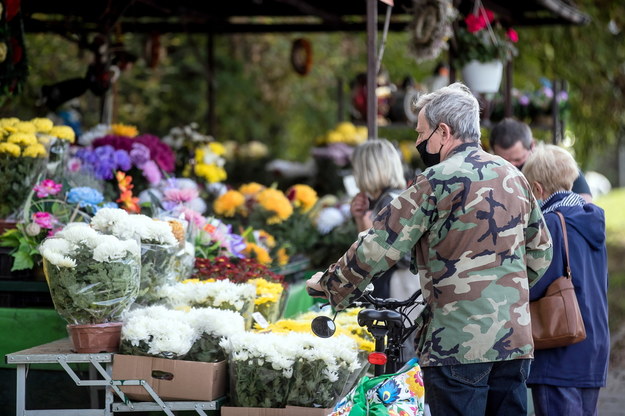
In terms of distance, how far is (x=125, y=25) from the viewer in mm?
9023

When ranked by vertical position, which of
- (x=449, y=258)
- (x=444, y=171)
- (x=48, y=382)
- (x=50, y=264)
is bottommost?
(x=48, y=382)

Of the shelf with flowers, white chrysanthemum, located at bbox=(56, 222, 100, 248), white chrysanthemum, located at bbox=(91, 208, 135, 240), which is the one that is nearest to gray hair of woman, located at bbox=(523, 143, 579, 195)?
white chrysanthemum, located at bbox=(91, 208, 135, 240)

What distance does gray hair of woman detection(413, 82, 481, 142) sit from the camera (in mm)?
3139

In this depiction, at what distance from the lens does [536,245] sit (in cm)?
326

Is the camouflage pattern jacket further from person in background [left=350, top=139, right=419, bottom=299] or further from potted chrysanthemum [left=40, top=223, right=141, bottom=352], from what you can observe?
person in background [left=350, top=139, right=419, bottom=299]

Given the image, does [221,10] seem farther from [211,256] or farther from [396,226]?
[396,226]

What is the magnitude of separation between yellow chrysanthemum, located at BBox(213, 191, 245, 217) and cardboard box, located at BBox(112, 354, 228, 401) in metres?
2.80

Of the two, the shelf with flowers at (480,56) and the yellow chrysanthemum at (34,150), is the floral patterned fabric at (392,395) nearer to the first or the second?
the yellow chrysanthemum at (34,150)

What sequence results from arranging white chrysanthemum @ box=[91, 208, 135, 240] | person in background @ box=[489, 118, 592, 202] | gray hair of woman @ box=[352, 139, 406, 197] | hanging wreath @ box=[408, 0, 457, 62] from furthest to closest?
hanging wreath @ box=[408, 0, 457, 62]
person in background @ box=[489, 118, 592, 202]
gray hair of woman @ box=[352, 139, 406, 197]
white chrysanthemum @ box=[91, 208, 135, 240]

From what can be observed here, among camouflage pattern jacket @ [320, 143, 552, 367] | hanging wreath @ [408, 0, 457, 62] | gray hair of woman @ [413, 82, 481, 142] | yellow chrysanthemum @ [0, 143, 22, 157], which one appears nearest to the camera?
camouflage pattern jacket @ [320, 143, 552, 367]

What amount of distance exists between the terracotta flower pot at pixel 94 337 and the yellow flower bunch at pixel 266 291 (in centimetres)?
82

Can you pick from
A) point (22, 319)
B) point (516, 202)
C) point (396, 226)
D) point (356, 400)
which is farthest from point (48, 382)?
point (516, 202)

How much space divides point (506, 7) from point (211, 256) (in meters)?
4.53

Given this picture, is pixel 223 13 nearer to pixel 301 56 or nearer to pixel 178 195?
pixel 301 56
